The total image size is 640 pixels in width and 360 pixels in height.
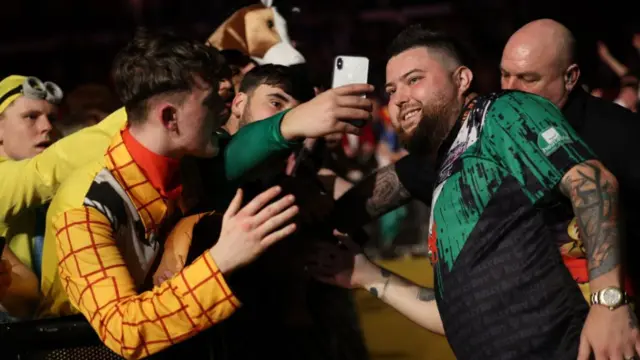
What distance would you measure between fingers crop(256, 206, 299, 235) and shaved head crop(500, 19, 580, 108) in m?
1.74

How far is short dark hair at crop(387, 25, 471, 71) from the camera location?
325 cm

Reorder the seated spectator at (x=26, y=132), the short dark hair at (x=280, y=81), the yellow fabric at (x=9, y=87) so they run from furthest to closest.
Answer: the yellow fabric at (x=9, y=87) < the short dark hair at (x=280, y=81) < the seated spectator at (x=26, y=132)

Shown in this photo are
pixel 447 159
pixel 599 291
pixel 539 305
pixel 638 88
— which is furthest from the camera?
pixel 638 88

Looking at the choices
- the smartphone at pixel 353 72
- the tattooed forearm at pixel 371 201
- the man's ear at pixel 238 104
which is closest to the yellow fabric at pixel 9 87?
the man's ear at pixel 238 104

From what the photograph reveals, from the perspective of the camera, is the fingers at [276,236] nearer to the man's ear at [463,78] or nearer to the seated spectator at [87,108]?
the man's ear at [463,78]

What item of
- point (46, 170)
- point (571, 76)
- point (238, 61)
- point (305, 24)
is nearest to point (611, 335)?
point (571, 76)

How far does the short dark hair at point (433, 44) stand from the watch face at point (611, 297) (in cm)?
107

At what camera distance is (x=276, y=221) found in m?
2.56

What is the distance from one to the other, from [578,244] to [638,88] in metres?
7.00

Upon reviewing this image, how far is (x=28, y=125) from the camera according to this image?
4.27 meters

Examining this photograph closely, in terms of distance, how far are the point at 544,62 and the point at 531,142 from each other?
1456mm

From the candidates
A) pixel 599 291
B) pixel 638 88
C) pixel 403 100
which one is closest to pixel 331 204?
pixel 403 100

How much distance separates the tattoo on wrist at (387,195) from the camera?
3.87 m

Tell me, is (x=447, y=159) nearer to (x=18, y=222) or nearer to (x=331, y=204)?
(x=331, y=204)
